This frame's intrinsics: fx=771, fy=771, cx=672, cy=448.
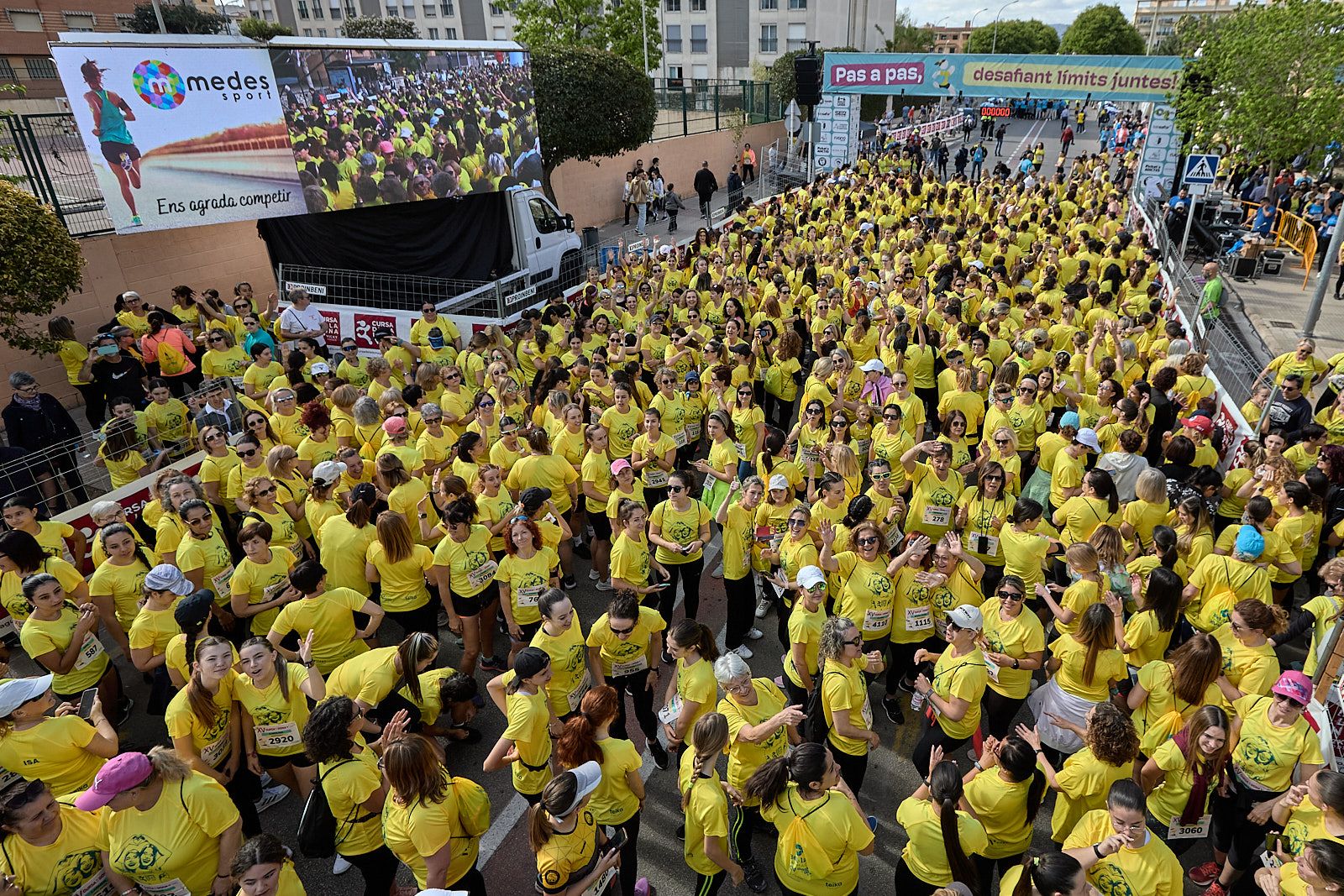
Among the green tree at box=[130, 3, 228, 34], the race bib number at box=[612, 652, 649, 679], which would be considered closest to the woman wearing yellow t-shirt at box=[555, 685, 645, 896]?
the race bib number at box=[612, 652, 649, 679]

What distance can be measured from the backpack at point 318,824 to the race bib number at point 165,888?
0.52 metres

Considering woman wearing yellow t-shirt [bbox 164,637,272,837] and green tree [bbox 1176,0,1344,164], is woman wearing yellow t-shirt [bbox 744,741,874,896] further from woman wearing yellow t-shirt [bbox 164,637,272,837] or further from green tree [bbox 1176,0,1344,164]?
green tree [bbox 1176,0,1344,164]

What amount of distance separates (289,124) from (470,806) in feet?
40.3

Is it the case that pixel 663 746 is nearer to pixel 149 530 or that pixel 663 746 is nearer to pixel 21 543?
pixel 21 543

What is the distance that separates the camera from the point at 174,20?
4181cm

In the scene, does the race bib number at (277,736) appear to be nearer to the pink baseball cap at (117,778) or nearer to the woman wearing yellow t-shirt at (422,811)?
the pink baseball cap at (117,778)

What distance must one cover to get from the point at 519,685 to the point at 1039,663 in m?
3.05

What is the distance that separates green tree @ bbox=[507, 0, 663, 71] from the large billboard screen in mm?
11689

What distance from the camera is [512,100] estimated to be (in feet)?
50.9

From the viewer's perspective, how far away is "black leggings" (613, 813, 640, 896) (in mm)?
4020

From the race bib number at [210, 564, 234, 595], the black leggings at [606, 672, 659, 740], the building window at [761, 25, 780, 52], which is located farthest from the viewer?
the building window at [761, 25, 780, 52]

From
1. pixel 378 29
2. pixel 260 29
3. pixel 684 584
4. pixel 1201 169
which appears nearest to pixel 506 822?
pixel 684 584

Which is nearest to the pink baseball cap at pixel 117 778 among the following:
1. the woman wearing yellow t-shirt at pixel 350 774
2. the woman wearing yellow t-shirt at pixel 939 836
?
the woman wearing yellow t-shirt at pixel 350 774

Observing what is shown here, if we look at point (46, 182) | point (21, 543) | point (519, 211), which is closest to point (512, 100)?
point (519, 211)
